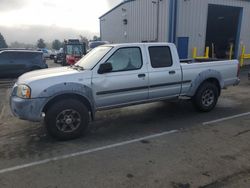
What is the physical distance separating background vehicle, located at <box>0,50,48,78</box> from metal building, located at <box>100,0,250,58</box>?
795cm

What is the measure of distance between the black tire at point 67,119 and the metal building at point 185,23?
12284 millimetres

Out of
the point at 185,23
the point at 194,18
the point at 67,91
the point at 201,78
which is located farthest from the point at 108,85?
the point at 194,18

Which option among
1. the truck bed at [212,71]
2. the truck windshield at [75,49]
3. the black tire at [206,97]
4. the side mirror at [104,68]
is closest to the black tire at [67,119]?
the side mirror at [104,68]

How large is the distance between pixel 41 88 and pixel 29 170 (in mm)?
1506

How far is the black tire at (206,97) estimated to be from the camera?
22.3ft

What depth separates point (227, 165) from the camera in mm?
4039

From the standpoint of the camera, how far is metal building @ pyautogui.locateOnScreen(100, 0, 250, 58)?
16.2 meters

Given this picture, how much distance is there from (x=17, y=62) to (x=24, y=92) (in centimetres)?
998

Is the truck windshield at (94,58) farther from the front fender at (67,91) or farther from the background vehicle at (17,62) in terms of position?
the background vehicle at (17,62)

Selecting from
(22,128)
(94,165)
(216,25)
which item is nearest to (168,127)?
(94,165)

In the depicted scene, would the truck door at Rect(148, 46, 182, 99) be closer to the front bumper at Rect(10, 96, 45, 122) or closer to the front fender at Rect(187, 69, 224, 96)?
the front fender at Rect(187, 69, 224, 96)

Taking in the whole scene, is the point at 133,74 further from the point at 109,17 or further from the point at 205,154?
the point at 109,17

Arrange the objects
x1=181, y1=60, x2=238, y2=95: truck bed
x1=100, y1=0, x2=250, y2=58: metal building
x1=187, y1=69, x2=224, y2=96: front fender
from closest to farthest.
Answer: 1. x1=181, y1=60, x2=238, y2=95: truck bed
2. x1=187, y1=69, x2=224, y2=96: front fender
3. x1=100, y1=0, x2=250, y2=58: metal building

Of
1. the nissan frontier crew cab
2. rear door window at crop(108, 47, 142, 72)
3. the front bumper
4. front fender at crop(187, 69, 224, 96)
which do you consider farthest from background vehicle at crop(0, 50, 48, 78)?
front fender at crop(187, 69, 224, 96)
